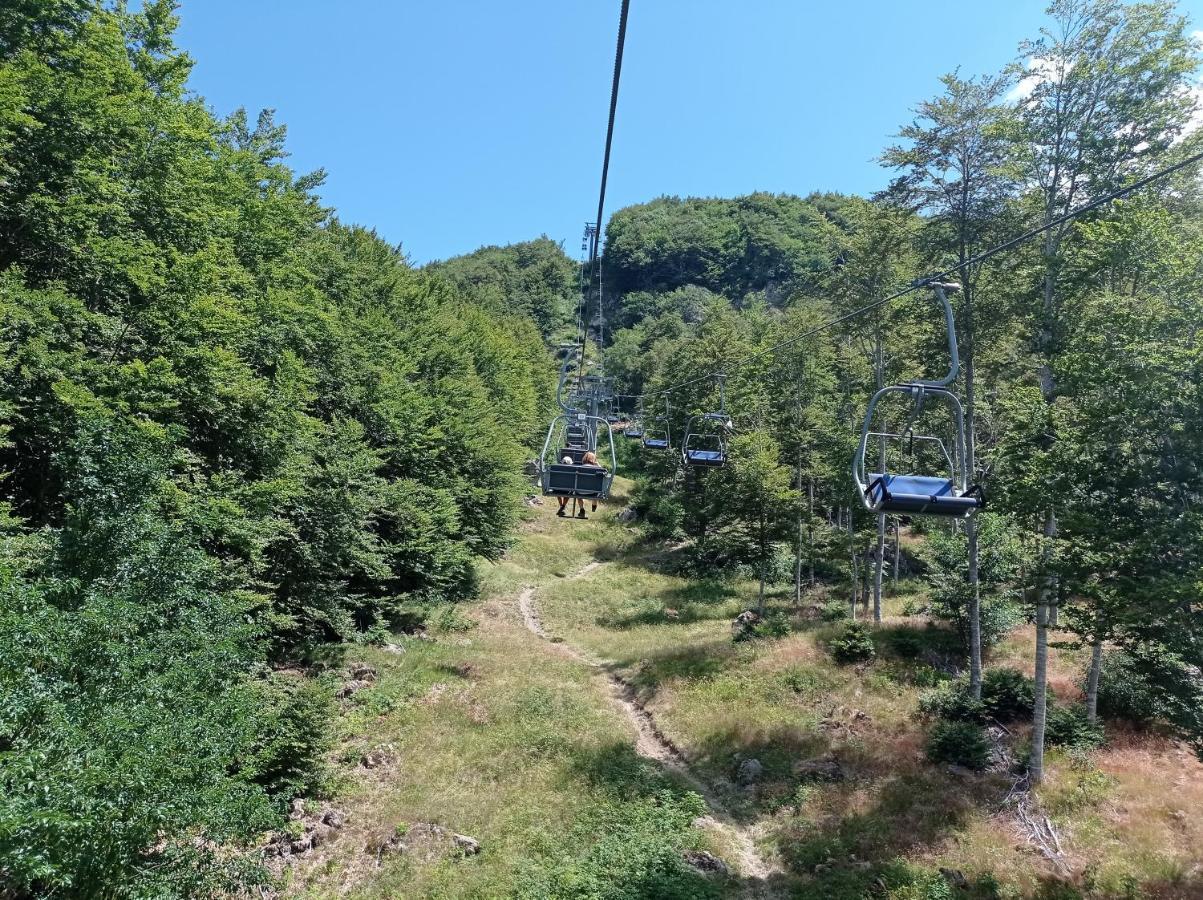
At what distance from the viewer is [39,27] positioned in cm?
1695

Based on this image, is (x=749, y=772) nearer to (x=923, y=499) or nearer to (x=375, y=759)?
(x=375, y=759)

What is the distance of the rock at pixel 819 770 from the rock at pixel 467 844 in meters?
8.68

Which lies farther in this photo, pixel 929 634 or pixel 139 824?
pixel 929 634

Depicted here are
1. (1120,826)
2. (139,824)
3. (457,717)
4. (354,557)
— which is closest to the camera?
(139,824)

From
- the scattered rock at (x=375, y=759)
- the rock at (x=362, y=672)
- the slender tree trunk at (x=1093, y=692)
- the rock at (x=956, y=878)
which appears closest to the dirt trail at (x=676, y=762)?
the rock at (x=956, y=878)

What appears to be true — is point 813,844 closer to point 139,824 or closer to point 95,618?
point 139,824

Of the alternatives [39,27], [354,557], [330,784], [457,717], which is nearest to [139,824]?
[330,784]

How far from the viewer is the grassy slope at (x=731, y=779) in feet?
41.4

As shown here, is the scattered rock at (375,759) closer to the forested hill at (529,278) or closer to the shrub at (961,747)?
the shrub at (961,747)

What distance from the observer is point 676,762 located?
17969 mm

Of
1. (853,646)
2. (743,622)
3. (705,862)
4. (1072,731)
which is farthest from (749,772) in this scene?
(743,622)

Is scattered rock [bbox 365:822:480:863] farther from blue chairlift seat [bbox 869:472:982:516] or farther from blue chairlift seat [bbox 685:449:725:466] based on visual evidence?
blue chairlift seat [bbox 685:449:725:466]

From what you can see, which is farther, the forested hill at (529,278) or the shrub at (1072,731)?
the forested hill at (529,278)

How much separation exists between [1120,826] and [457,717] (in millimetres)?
17025
